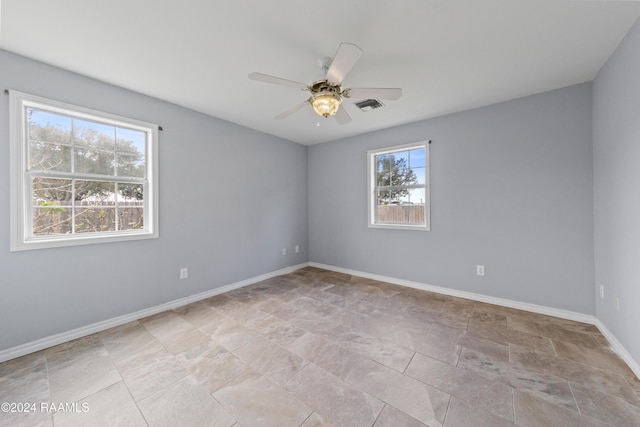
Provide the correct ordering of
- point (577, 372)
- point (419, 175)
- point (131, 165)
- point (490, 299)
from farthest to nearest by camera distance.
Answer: point (419, 175) → point (490, 299) → point (131, 165) → point (577, 372)

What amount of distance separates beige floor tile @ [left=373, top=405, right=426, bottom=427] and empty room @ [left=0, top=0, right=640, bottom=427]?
1 cm

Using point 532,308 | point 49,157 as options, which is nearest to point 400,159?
point 532,308

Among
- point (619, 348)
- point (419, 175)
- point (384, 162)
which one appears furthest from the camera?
point (384, 162)

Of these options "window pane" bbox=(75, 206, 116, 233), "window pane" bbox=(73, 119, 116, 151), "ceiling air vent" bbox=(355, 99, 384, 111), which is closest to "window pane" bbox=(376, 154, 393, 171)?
"ceiling air vent" bbox=(355, 99, 384, 111)

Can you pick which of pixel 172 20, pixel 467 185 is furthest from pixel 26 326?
pixel 467 185

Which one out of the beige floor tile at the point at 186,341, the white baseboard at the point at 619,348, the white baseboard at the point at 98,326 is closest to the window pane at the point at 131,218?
the white baseboard at the point at 98,326

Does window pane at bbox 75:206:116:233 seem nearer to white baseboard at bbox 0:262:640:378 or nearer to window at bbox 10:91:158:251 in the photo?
window at bbox 10:91:158:251

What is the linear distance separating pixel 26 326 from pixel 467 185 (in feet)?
15.7

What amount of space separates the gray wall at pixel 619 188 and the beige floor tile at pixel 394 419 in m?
1.81

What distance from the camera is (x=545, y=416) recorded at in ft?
4.56

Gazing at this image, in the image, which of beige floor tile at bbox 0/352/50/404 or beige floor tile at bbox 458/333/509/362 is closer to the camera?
beige floor tile at bbox 0/352/50/404

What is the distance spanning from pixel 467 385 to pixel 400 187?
270 centimetres

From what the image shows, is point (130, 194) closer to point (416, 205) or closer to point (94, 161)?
point (94, 161)

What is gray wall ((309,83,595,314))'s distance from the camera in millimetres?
2535
